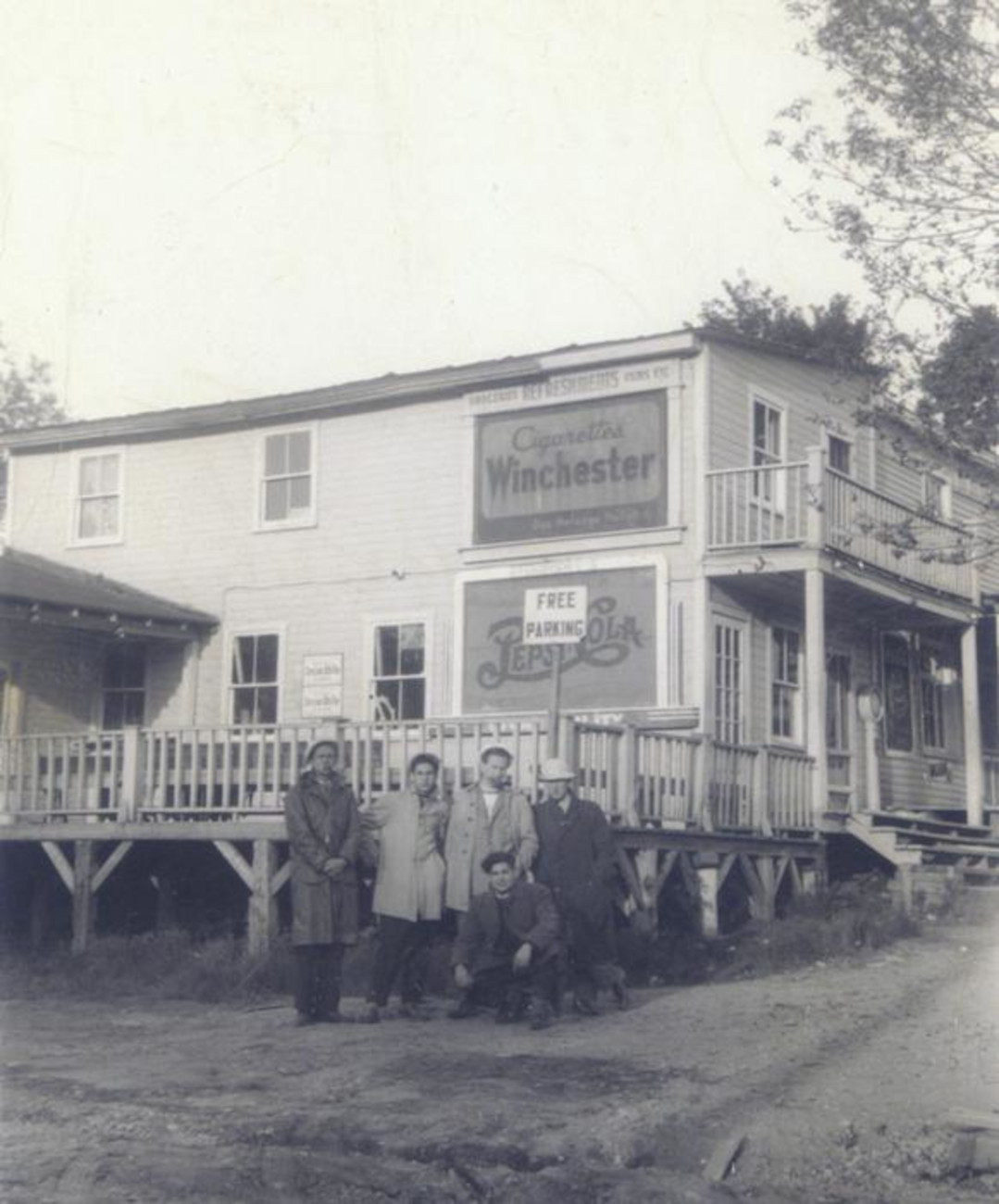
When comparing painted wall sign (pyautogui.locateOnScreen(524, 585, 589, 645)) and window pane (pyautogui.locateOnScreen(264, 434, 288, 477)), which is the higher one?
window pane (pyautogui.locateOnScreen(264, 434, 288, 477))

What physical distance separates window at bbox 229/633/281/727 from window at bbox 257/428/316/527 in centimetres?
161

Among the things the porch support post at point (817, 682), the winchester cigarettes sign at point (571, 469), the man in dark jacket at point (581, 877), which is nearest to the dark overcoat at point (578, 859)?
the man in dark jacket at point (581, 877)

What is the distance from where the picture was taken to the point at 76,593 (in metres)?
20.8

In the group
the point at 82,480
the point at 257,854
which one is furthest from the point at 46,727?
the point at 257,854

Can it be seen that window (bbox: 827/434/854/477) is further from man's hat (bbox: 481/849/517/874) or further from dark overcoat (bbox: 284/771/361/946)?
dark overcoat (bbox: 284/771/361/946)

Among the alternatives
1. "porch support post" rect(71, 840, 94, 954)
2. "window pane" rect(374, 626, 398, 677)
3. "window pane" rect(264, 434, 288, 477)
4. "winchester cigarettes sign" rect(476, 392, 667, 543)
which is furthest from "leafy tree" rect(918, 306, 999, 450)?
"porch support post" rect(71, 840, 94, 954)

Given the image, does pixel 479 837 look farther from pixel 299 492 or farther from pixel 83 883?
pixel 299 492

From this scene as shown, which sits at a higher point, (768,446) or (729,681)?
(768,446)

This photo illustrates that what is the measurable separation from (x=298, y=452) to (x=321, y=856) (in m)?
11.9

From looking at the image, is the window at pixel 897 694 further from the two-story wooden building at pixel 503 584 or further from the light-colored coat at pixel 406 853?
the light-colored coat at pixel 406 853

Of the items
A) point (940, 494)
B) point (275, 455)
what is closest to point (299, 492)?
point (275, 455)

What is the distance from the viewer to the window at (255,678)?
21766mm

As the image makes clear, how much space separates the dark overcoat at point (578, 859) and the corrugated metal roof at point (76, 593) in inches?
356

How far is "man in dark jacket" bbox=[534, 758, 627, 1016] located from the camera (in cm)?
1173
